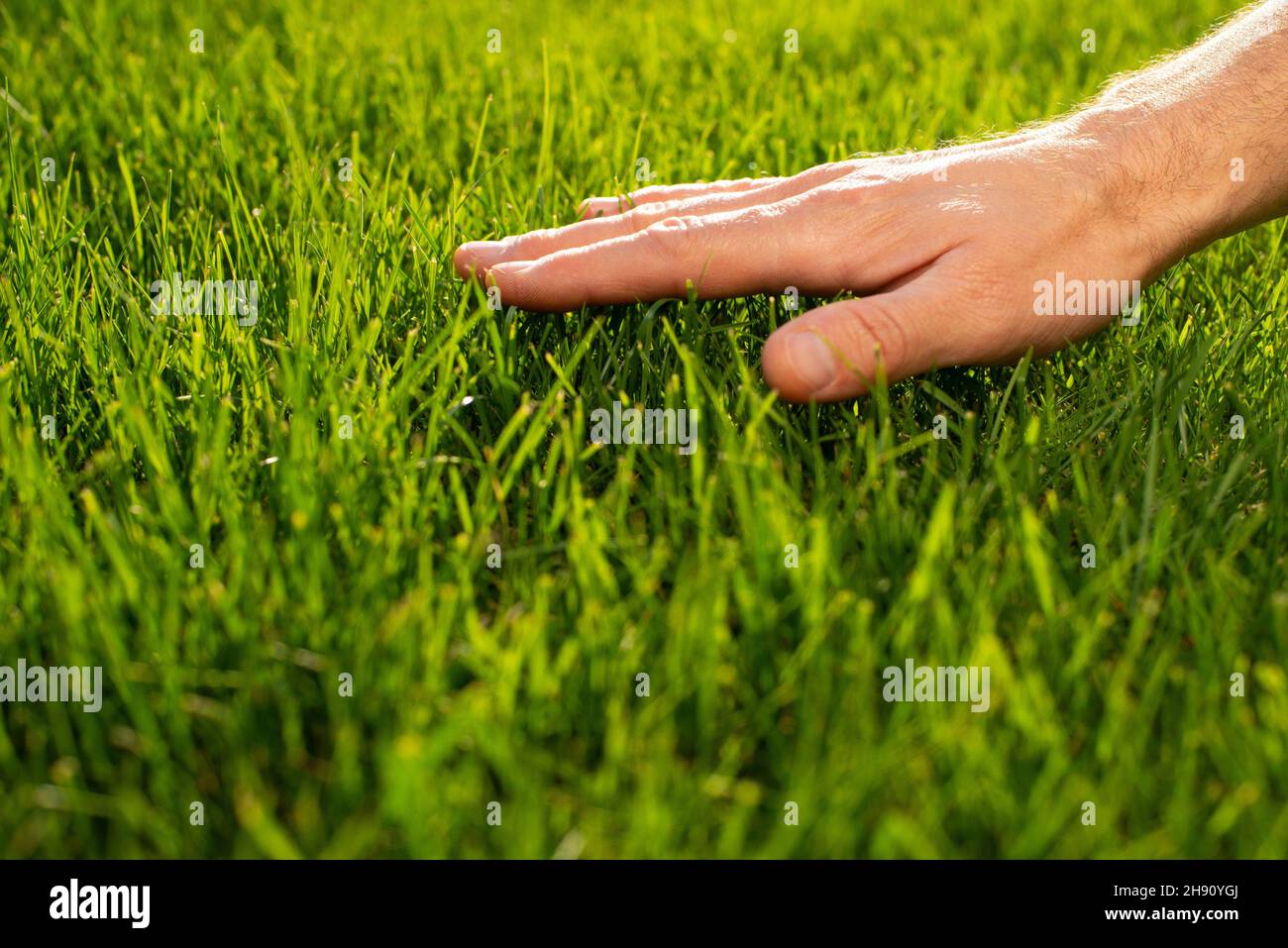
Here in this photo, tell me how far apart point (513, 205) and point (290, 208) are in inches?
19.2

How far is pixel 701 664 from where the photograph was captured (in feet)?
4.28

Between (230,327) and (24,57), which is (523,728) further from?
(24,57)

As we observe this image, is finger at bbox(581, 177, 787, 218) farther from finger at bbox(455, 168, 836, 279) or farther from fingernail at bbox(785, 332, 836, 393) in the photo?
fingernail at bbox(785, 332, 836, 393)

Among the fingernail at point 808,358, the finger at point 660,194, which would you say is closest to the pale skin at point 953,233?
the fingernail at point 808,358

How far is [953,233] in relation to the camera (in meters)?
1.92

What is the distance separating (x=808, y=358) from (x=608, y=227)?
0.56 m

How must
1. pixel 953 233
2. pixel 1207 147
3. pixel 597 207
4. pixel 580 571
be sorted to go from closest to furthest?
pixel 580 571, pixel 953 233, pixel 1207 147, pixel 597 207

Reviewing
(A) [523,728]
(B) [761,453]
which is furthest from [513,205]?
(A) [523,728]

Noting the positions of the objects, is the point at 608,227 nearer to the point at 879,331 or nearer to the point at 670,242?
the point at 670,242

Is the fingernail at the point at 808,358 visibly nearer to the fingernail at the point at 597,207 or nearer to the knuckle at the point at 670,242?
the knuckle at the point at 670,242

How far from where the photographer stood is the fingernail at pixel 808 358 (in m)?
1.74

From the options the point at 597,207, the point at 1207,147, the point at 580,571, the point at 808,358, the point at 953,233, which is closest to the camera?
Result: the point at 580,571

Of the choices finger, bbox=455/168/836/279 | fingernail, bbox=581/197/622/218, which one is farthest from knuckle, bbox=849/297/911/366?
fingernail, bbox=581/197/622/218

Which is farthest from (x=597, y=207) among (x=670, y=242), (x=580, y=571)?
(x=580, y=571)
